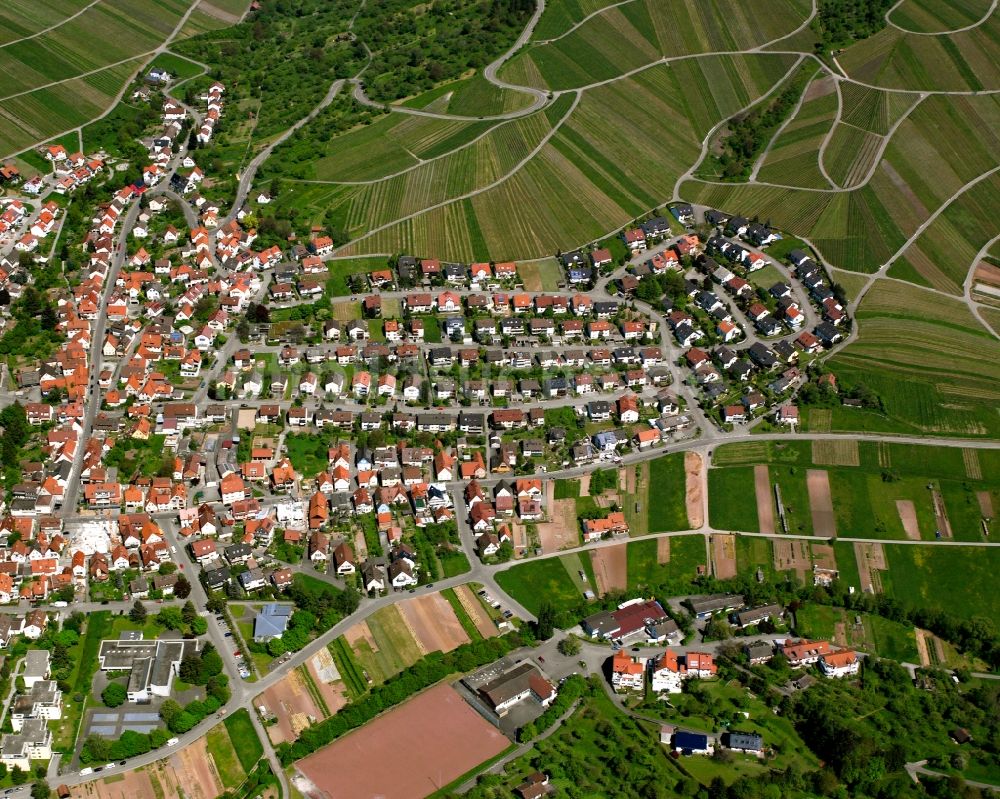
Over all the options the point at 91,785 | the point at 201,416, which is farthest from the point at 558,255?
the point at 91,785

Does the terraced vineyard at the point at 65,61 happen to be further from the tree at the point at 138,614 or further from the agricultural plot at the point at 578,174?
Result: the tree at the point at 138,614

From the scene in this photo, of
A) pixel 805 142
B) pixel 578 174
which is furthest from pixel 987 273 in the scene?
pixel 578 174

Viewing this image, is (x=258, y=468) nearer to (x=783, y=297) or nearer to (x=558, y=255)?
(x=558, y=255)

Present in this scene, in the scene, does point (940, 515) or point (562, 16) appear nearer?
point (940, 515)

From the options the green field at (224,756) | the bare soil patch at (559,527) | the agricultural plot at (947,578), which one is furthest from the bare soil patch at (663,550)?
the green field at (224,756)

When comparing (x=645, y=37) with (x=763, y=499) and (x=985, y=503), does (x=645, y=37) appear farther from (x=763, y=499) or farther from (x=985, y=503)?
(x=985, y=503)
